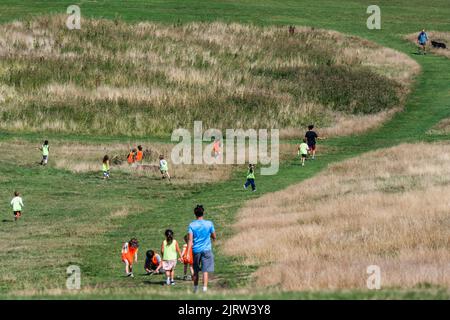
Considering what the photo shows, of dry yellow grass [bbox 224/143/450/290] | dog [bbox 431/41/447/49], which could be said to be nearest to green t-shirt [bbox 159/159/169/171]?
dry yellow grass [bbox 224/143/450/290]

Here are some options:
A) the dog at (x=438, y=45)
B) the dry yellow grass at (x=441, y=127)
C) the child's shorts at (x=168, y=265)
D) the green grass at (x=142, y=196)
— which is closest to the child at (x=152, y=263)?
the green grass at (x=142, y=196)

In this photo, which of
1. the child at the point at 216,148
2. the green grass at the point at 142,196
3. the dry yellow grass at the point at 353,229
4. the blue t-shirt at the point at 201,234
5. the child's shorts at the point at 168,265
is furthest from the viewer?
the child at the point at 216,148

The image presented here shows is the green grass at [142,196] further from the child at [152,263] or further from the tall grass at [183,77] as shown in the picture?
the tall grass at [183,77]

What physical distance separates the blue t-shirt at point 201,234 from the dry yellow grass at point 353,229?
2159 mm

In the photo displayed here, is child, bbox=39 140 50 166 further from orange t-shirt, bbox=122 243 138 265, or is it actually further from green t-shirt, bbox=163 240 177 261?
green t-shirt, bbox=163 240 177 261

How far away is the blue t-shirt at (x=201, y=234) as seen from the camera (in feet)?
76.1

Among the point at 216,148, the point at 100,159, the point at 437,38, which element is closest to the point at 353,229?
the point at 216,148

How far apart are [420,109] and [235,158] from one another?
1944 centimetres

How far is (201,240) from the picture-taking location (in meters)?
23.3

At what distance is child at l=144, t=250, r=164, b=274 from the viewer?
96.1 feet

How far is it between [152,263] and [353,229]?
6.89 metres

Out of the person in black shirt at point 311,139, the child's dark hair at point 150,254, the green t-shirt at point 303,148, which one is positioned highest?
the person in black shirt at point 311,139

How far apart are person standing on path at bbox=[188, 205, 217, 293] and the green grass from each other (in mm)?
1300

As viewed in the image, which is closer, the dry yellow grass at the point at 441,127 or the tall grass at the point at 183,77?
the dry yellow grass at the point at 441,127
